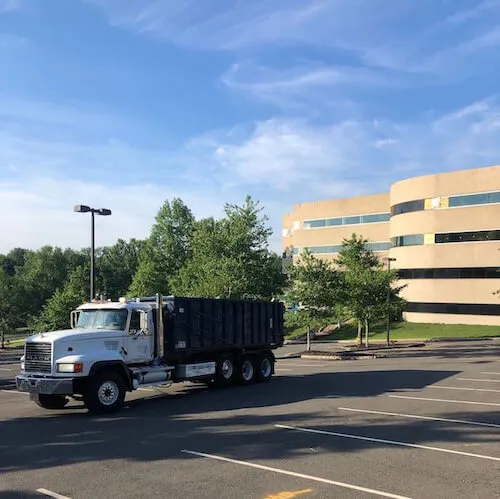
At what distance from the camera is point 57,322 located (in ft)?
167

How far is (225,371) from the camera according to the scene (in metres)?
18.1

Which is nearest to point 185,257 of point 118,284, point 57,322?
point 57,322

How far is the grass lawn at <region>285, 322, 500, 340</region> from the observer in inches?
1934

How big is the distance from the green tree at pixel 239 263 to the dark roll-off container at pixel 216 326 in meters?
17.3

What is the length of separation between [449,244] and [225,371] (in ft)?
139

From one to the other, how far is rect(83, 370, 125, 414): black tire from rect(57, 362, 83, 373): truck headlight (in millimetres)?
427

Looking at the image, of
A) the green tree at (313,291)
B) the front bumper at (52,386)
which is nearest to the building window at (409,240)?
the green tree at (313,291)

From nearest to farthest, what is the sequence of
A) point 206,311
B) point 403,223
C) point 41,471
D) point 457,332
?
point 41,471 → point 206,311 → point 457,332 → point 403,223

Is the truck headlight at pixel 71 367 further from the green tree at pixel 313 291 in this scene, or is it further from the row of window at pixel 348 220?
the row of window at pixel 348 220

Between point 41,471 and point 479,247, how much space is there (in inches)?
2030

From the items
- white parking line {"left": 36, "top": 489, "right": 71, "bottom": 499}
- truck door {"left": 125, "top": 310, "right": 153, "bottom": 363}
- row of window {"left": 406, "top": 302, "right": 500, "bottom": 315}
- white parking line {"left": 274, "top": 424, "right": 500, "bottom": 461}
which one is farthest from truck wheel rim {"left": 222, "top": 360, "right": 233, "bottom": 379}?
row of window {"left": 406, "top": 302, "right": 500, "bottom": 315}

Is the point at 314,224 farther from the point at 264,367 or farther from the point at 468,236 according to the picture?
the point at 264,367

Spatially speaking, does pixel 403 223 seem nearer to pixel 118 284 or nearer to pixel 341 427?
pixel 341 427

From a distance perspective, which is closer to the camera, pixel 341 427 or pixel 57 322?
pixel 341 427
